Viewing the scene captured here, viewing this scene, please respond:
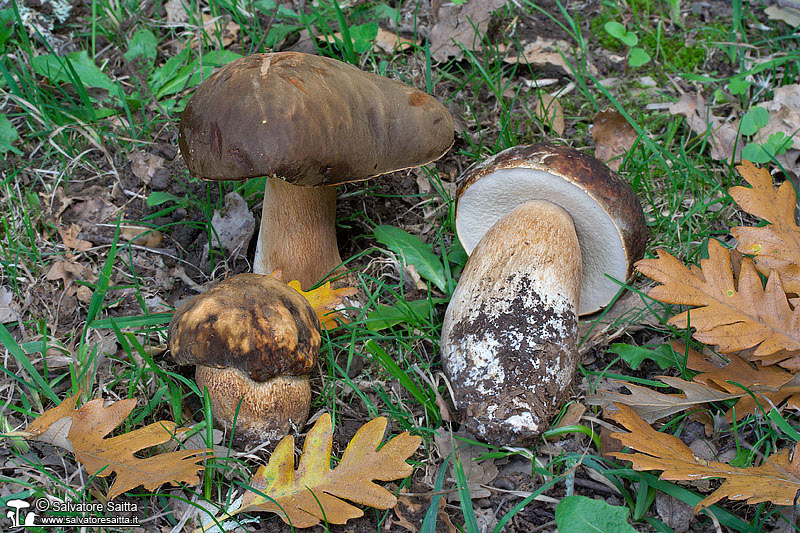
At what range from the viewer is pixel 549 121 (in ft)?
9.98

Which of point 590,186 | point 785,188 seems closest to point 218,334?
point 590,186

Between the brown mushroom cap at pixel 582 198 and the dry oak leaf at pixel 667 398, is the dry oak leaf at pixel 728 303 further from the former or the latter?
the brown mushroom cap at pixel 582 198

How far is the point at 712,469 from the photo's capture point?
5.49 ft

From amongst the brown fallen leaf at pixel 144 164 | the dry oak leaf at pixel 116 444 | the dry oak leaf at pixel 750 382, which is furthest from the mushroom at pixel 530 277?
the brown fallen leaf at pixel 144 164

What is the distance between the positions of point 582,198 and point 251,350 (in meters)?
1.20

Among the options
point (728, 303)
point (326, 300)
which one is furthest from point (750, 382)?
point (326, 300)

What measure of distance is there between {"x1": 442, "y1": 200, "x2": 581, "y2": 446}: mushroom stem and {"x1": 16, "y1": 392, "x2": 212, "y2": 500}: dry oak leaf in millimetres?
844

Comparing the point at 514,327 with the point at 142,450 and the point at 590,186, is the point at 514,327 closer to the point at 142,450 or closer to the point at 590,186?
the point at 590,186

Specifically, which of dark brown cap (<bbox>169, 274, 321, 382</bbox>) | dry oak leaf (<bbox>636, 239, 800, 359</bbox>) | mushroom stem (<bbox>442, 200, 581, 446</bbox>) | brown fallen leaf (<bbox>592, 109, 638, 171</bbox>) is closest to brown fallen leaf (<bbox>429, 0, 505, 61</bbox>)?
brown fallen leaf (<bbox>592, 109, 638, 171</bbox>)

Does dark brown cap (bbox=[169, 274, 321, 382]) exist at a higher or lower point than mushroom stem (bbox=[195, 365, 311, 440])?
higher

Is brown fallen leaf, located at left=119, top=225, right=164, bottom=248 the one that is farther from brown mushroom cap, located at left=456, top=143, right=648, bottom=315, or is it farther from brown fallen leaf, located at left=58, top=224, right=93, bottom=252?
brown mushroom cap, located at left=456, top=143, right=648, bottom=315

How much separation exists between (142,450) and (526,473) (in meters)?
1.16

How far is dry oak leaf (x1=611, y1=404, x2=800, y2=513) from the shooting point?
1.59 metres

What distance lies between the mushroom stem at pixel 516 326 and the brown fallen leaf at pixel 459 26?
4.13ft
